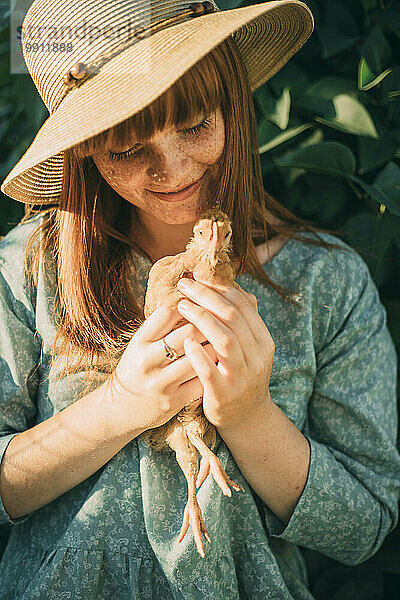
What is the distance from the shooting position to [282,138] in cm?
151

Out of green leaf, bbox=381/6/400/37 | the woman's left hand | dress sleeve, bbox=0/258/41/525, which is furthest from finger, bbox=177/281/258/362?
green leaf, bbox=381/6/400/37

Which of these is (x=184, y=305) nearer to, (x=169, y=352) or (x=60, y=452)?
(x=169, y=352)

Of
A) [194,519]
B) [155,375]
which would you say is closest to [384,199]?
[155,375]

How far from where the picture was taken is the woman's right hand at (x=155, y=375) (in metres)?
1.00

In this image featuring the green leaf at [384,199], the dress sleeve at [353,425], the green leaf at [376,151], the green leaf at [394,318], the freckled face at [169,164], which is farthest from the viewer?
the green leaf at [394,318]

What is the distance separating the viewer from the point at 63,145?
90 cm

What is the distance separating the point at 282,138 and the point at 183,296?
0.69 meters

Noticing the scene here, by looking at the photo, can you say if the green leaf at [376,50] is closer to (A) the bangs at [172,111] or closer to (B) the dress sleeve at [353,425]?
(B) the dress sleeve at [353,425]

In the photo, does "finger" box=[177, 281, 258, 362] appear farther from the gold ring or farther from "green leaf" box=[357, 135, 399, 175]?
"green leaf" box=[357, 135, 399, 175]

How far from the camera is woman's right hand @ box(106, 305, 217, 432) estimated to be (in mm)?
998

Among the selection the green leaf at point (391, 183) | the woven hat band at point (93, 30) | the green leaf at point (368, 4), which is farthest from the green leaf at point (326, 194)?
the woven hat band at point (93, 30)

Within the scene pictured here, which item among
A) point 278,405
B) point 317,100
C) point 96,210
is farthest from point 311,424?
point 317,100

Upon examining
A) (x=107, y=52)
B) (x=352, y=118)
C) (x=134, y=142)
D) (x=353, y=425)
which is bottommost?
(x=353, y=425)

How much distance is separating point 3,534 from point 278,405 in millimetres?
854
